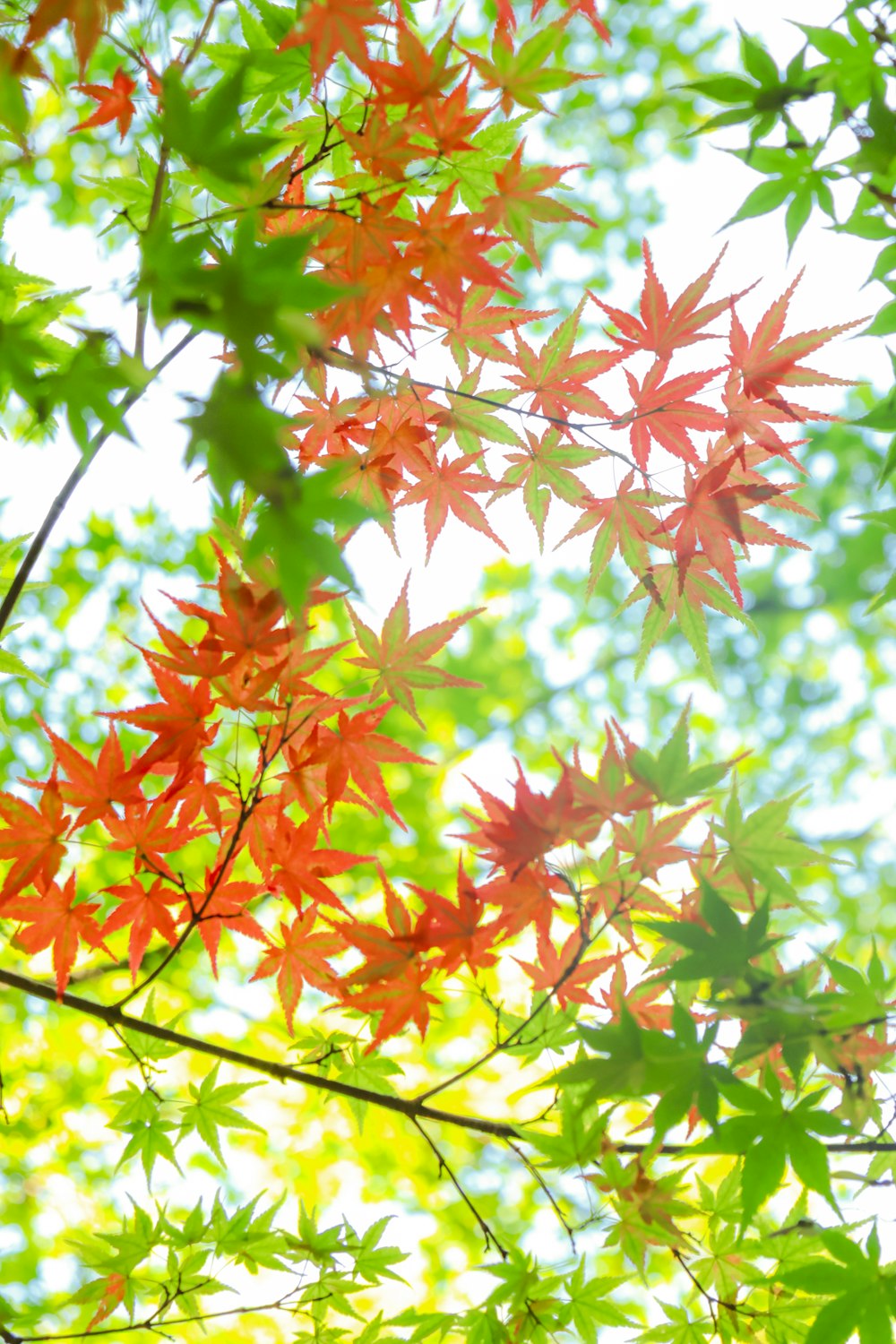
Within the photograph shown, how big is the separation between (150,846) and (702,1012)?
870 mm

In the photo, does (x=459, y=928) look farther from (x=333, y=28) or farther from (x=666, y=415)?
(x=333, y=28)

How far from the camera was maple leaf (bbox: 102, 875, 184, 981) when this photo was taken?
4.70 ft

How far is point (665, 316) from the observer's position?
1.47 meters

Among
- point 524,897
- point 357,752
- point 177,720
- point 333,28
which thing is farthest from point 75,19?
point 524,897

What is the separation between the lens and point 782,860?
1.16 meters

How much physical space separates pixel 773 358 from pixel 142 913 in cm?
136

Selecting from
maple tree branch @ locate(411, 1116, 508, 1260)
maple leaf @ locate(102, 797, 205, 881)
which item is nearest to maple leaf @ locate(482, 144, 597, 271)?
maple leaf @ locate(102, 797, 205, 881)

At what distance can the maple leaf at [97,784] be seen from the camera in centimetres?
133

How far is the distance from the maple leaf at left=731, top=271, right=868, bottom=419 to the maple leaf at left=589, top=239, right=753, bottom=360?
0.06m

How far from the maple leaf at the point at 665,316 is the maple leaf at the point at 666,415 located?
0.04m

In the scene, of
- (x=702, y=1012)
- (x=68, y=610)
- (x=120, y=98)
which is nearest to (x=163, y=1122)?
(x=702, y=1012)

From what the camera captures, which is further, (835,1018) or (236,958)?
(236,958)

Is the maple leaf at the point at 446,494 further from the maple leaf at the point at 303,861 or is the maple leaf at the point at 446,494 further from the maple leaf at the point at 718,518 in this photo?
the maple leaf at the point at 303,861

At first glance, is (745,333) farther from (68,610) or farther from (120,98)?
(68,610)
